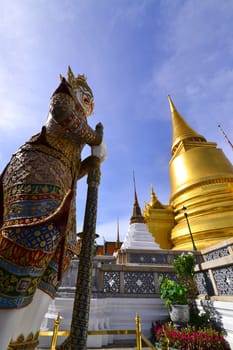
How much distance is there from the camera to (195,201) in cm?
1070

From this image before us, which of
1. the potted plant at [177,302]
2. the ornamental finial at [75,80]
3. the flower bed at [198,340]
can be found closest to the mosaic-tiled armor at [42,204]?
the ornamental finial at [75,80]

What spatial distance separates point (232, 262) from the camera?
3.82 metres

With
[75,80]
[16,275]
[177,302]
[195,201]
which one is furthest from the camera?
[195,201]

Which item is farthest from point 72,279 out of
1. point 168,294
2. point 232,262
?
point 232,262

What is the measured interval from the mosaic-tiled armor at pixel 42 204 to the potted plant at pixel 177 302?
3.66m

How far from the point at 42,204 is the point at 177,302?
169 inches

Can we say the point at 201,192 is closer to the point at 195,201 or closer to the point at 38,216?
the point at 195,201

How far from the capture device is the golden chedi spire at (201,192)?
355 inches

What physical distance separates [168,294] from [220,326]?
106 centimetres

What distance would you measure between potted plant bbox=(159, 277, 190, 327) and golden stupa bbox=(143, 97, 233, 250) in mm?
3945

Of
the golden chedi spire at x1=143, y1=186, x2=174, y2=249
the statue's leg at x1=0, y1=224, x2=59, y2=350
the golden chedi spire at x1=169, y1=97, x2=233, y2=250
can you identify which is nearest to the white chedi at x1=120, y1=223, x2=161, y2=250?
the golden chedi spire at x1=169, y1=97, x2=233, y2=250

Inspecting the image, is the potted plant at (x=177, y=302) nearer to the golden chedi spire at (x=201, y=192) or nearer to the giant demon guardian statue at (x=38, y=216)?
the giant demon guardian statue at (x=38, y=216)

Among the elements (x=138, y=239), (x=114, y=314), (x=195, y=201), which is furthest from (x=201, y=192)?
(x=114, y=314)

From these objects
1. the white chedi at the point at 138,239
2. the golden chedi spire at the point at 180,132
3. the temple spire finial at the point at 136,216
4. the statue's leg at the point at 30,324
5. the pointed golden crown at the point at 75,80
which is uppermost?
the golden chedi spire at the point at 180,132
